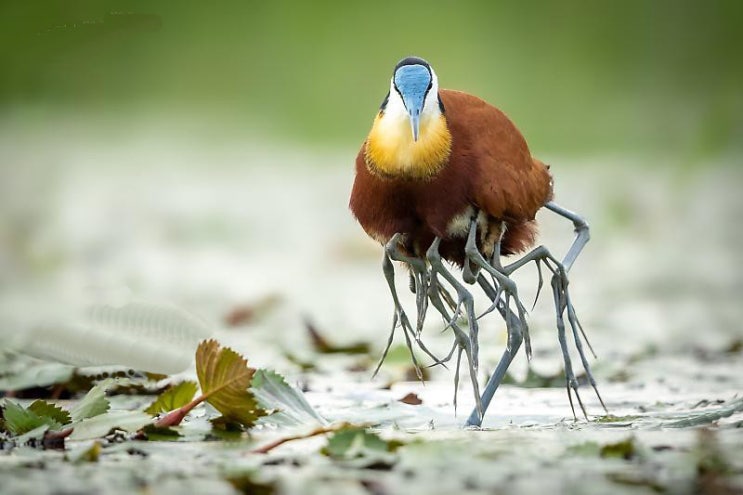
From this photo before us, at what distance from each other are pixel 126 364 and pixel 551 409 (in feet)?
4.09

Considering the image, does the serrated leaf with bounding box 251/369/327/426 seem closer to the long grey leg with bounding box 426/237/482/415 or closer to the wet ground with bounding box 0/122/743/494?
the wet ground with bounding box 0/122/743/494

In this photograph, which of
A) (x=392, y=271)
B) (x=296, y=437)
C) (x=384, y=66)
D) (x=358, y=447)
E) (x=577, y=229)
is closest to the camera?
(x=358, y=447)

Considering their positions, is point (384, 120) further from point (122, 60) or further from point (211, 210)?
point (122, 60)

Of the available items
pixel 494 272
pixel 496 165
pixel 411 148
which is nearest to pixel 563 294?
pixel 494 272

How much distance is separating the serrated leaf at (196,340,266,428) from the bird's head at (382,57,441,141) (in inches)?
27.0

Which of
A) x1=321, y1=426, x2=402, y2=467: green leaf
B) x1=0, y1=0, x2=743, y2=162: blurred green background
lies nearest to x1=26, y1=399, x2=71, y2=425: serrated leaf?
x1=321, y1=426, x2=402, y2=467: green leaf

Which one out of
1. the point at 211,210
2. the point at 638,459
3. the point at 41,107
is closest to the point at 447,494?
the point at 638,459

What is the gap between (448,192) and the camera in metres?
3.32

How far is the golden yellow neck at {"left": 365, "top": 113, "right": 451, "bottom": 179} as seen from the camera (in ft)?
10.8

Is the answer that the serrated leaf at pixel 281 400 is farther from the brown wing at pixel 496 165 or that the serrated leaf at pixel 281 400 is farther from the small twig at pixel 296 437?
the brown wing at pixel 496 165

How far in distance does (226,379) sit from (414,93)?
822 millimetres

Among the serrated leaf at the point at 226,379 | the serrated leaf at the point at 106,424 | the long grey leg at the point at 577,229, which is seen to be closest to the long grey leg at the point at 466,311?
the long grey leg at the point at 577,229

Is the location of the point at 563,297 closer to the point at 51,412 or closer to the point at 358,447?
the point at 358,447

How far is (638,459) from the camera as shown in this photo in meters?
2.77
